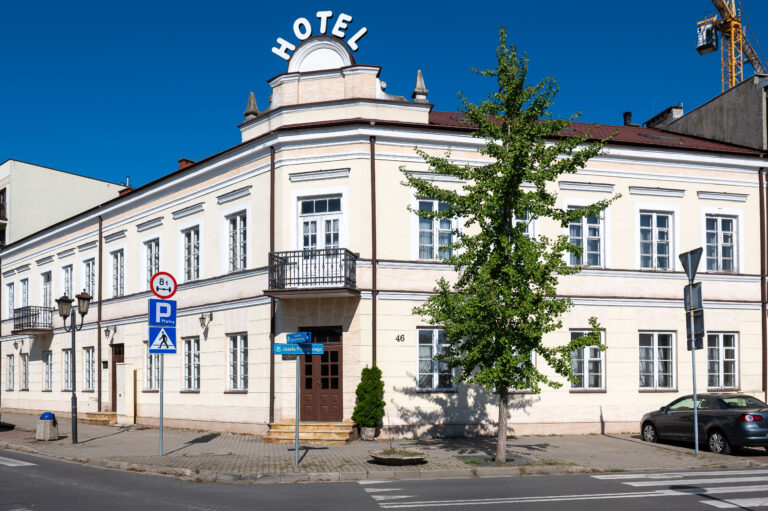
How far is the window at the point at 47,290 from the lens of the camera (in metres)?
33.6

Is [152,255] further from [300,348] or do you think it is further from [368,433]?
[300,348]

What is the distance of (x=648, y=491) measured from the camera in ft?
39.3

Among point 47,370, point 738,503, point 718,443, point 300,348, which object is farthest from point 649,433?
point 47,370

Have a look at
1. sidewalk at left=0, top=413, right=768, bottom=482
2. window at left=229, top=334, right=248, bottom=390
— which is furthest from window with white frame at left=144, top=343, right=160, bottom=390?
window at left=229, top=334, right=248, bottom=390

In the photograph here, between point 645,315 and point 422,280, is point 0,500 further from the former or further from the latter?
point 645,315

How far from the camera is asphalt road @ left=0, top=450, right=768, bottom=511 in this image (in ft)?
35.4

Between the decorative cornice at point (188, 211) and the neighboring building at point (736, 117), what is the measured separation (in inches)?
695

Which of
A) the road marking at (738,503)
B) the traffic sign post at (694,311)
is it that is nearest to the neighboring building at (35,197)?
the traffic sign post at (694,311)

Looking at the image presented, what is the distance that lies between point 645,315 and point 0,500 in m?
17.1

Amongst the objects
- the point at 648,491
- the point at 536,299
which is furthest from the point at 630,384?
the point at 648,491

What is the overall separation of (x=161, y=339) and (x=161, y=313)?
0.56m

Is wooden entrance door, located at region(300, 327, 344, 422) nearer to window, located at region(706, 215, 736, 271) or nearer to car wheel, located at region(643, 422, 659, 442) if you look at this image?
car wheel, located at region(643, 422, 659, 442)

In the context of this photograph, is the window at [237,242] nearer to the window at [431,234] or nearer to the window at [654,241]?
the window at [431,234]

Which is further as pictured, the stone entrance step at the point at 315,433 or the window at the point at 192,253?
the window at the point at 192,253
